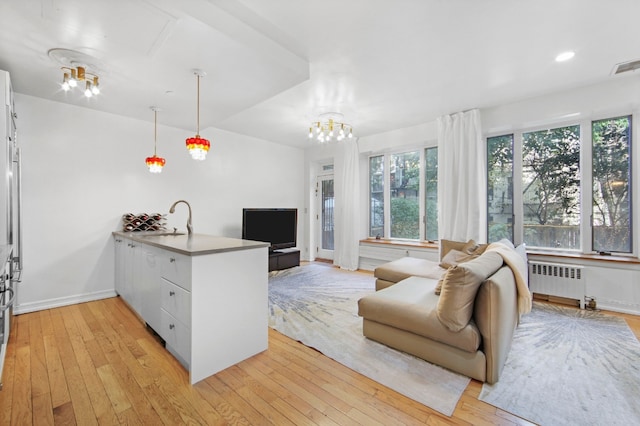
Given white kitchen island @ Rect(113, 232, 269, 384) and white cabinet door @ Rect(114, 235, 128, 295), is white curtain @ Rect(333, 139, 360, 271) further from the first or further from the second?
white cabinet door @ Rect(114, 235, 128, 295)

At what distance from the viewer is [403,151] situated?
214 inches

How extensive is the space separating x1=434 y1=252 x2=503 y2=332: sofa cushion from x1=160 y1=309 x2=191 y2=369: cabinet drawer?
1.78m

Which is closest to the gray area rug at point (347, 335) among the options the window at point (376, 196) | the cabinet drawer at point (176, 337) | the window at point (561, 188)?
the cabinet drawer at point (176, 337)

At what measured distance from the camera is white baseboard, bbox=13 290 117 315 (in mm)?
3211

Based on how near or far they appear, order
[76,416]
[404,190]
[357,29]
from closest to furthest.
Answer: [76,416] → [357,29] → [404,190]

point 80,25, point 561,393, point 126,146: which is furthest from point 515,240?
point 126,146

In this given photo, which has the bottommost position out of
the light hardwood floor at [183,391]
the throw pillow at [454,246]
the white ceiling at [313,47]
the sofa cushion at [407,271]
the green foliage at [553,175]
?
the light hardwood floor at [183,391]

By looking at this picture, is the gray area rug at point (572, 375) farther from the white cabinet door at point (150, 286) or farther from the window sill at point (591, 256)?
the white cabinet door at point (150, 286)

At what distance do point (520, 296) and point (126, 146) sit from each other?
4.99m

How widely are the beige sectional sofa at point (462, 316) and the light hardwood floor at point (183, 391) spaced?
0.21 metres

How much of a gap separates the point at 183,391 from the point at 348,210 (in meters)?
4.29

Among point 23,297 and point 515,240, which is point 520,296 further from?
point 23,297

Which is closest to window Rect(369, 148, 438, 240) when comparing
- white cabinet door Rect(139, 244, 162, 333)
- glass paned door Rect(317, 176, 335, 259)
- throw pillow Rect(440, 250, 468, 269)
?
glass paned door Rect(317, 176, 335, 259)

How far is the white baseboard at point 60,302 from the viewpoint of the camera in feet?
10.5
